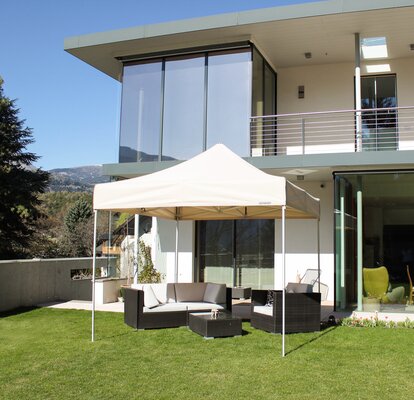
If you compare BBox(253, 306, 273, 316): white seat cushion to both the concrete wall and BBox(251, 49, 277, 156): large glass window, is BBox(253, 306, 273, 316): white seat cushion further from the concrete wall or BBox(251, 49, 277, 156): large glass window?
the concrete wall

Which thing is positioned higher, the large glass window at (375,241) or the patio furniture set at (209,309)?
the large glass window at (375,241)

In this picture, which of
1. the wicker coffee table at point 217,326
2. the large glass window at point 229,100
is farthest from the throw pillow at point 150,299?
the large glass window at point 229,100

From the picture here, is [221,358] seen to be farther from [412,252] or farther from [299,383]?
[412,252]

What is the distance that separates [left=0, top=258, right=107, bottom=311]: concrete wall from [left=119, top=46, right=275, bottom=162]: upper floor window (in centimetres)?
334

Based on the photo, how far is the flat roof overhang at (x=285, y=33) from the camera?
460 inches

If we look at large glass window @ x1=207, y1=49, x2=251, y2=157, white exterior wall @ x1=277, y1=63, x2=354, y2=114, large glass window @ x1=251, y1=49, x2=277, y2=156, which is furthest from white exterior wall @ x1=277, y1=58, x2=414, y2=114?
large glass window @ x1=207, y1=49, x2=251, y2=157

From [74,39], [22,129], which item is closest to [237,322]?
[74,39]

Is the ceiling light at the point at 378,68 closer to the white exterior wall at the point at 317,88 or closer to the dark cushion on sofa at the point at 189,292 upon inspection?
the white exterior wall at the point at 317,88

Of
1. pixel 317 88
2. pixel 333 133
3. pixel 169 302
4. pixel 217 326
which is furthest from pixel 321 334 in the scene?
pixel 317 88

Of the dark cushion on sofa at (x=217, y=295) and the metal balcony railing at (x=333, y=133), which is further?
the metal balcony railing at (x=333, y=133)

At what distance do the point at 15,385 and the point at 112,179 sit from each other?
952 centimetres

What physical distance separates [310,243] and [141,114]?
18.6 feet

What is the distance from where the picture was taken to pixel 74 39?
1384 centimetres

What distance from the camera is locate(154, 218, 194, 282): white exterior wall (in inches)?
580
